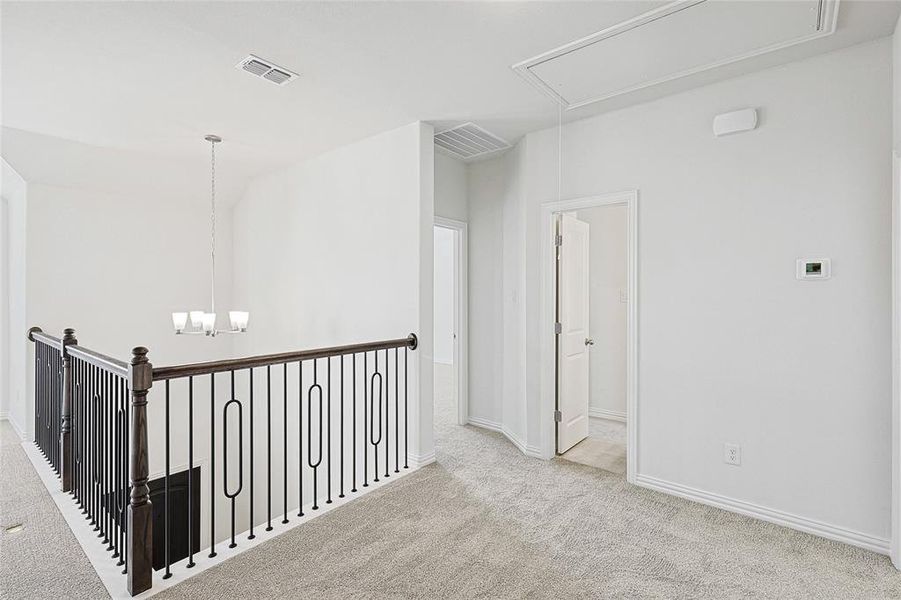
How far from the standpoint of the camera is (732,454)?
2898 mm

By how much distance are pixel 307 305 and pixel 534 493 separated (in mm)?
2703

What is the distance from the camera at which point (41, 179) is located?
430 centimetres

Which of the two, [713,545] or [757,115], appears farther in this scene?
[757,115]

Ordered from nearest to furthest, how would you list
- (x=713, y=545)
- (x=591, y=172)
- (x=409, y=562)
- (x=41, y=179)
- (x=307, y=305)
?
1. (x=409, y=562)
2. (x=713, y=545)
3. (x=591, y=172)
4. (x=41, y=179)
5. (x=307, y=305)

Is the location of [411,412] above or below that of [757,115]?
below

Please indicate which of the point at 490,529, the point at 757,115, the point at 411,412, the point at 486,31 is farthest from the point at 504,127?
the point at 490,529

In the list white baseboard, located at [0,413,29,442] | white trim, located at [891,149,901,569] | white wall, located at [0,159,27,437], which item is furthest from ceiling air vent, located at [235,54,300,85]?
white baseboard, located at [0,413,29,442]

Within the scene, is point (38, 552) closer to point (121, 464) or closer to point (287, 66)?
point (121, 464)

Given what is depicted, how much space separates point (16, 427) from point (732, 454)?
19.7ft

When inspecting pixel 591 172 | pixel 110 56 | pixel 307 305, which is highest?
pixel 110 56

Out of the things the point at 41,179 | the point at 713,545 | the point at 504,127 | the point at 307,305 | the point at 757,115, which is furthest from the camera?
the point at 307,305

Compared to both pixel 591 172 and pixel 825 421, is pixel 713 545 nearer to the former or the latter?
pixel 825 421

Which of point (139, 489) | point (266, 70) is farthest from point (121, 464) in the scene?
point (266, 70)

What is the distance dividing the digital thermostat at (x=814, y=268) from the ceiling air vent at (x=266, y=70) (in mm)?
3048
